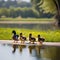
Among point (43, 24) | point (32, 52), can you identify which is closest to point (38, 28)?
point (43, 24)

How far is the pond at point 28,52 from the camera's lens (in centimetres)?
287

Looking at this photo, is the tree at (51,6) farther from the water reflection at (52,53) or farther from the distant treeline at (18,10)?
the water reflection at (52,53)

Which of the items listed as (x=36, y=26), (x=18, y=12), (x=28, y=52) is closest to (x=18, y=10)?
(x=18, y=12)

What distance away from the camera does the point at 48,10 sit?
11.7 feet

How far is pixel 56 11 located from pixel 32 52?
86 centimetres

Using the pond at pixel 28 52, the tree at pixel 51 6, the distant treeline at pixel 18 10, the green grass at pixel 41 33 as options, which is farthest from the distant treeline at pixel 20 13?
the pond at pixel 28 52

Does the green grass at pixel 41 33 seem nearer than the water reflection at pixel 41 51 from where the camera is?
No

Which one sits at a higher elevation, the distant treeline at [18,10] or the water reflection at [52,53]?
the distant treeline at [18,10]

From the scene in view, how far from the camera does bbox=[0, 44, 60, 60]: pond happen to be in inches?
113

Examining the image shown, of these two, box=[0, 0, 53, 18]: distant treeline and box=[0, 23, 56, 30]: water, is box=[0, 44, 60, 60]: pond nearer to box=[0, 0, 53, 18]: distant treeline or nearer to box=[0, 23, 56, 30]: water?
box=[0, 23, 56, 30]: water

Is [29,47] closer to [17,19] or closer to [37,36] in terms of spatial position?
[37,36]

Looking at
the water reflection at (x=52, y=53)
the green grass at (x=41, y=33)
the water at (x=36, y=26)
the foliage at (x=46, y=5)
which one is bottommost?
the water reflection at (x=52, y=53)

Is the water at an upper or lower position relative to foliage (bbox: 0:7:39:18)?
lower

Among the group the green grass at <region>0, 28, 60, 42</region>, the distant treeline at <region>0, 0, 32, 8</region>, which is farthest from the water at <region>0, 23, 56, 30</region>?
the distant treeline at <region>0, 0, 32, 8</region>
